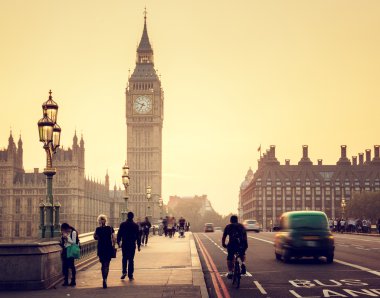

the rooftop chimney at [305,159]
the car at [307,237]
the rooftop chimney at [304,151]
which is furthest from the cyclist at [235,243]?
the rooftop chimney at [304,151]

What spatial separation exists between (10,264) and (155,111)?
156473 mm

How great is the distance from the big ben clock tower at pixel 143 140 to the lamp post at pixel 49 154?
142 m

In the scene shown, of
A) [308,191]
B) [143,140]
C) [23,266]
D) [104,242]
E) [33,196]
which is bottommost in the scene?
[23,266]

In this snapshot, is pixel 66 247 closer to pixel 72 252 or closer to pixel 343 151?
pixel 72 252

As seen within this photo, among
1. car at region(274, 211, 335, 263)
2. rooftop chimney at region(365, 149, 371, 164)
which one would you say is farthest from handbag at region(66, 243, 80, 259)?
rooftop chimney at region(365, 149, 371, 164)

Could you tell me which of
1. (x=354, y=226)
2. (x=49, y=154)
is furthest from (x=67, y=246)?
(x=354, y=226)

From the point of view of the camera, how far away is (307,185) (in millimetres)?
182875

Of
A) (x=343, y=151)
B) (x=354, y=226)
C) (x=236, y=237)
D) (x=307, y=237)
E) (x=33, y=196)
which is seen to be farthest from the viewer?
(x=343, y=151)

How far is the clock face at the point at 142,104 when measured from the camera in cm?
17238

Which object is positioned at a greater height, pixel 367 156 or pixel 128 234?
pixel 367 156

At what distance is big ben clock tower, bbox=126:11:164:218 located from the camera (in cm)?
16812

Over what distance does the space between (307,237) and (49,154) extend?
32.3 feet

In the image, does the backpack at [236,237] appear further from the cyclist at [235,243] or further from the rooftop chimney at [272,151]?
the rooftop chimney at [272,151]

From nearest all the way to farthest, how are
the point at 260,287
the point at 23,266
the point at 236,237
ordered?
the point at 23,266
the point at 260,287
the point at 236,237
